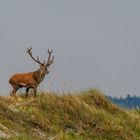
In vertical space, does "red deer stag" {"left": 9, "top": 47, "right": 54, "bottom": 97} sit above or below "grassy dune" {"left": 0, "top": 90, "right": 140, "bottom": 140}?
above

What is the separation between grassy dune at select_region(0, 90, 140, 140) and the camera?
14906mm

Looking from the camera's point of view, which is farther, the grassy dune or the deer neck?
the deer neck

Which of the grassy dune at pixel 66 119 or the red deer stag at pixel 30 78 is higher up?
the red deer stag at pixel 30 78

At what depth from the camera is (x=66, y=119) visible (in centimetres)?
Result: 1606

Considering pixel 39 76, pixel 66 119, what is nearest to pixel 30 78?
pixel 39 76

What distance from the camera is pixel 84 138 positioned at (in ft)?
50.0

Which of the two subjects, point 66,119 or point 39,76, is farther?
point 39,76

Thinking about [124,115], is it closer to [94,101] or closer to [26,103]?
[94,101]

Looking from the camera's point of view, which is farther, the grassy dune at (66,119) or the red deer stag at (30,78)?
the red deer stag at (30,78)

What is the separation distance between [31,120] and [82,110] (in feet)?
5.83

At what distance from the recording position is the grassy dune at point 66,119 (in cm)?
1491

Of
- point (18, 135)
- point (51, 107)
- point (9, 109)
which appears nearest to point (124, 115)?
point (51, 107)

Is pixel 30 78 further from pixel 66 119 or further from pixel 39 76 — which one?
pixel 66 119

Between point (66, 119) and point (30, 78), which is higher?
point (30, 78)
